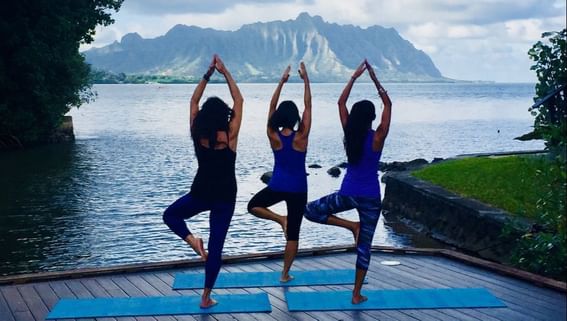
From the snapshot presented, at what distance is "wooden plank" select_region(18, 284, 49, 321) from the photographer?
25.9ft

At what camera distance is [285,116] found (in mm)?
8367

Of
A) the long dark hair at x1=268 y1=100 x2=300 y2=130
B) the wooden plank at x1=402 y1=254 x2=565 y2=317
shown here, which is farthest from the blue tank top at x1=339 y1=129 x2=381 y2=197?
the wooden plank at x1=402 y1=254 x2=565 y2=317

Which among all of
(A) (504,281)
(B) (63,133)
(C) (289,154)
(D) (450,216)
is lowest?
(B) (63,133)

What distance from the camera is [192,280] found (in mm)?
9258

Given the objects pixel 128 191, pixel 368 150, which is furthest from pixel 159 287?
pixel 128 191

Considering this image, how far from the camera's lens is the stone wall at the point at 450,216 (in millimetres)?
16219

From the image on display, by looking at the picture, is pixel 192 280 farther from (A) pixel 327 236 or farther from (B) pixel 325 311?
(A) pixel 327 236

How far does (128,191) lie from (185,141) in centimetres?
2619

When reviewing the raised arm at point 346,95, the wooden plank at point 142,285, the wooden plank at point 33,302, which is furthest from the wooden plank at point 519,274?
the wooden plank at point 33,302

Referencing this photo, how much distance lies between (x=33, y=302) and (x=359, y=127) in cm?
436

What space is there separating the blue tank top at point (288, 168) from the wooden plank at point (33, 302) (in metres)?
→ 3.03

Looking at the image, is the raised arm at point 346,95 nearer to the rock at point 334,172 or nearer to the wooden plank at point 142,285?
the wooden plank at point 142,285

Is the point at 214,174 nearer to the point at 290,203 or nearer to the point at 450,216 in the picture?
the point at 290,203

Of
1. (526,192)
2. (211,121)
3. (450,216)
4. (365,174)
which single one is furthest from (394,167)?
(211,121)
